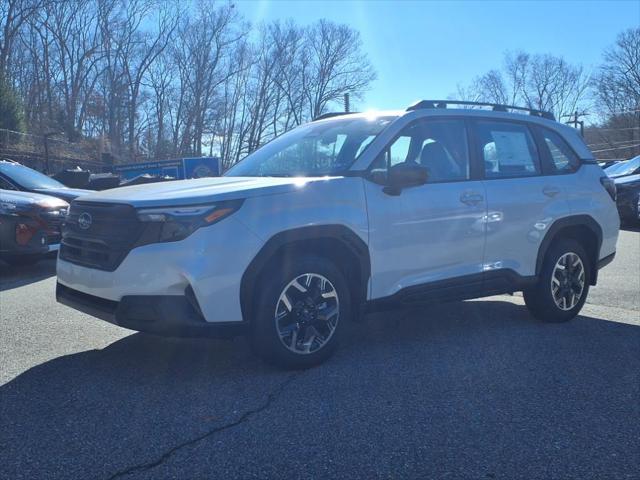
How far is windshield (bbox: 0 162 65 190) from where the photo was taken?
9.37 metres

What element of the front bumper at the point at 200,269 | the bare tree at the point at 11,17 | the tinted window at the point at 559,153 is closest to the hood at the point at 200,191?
the front bumper at the point at 200,269

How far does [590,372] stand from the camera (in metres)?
4.02

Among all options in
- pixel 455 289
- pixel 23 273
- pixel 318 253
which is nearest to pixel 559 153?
pixel 455 289

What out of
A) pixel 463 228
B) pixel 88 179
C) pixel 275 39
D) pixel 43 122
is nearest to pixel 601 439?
pixel 463 228

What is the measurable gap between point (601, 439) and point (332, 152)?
2629 mm

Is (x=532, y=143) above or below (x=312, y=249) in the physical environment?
above

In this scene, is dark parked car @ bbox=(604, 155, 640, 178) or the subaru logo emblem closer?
the subaru logo emblem

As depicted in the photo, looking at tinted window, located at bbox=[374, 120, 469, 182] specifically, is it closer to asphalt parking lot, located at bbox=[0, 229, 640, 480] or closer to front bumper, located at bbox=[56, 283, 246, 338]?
asphalt parking lot, located at bbox=[0, 229, 640, 480]

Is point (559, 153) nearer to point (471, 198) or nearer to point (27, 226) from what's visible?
point (471, 198)

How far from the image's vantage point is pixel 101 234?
372 centimetres

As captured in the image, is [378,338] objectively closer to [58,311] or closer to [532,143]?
[532,143]

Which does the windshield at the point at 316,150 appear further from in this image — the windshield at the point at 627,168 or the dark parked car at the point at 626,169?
the windshield at the point at 627,168

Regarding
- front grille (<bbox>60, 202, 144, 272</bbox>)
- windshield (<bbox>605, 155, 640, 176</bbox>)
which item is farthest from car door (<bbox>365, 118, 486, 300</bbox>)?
windshield (<bbox>605, 155, 640, 176</bbox>)

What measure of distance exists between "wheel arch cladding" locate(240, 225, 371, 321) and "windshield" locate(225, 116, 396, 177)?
1.70ft
